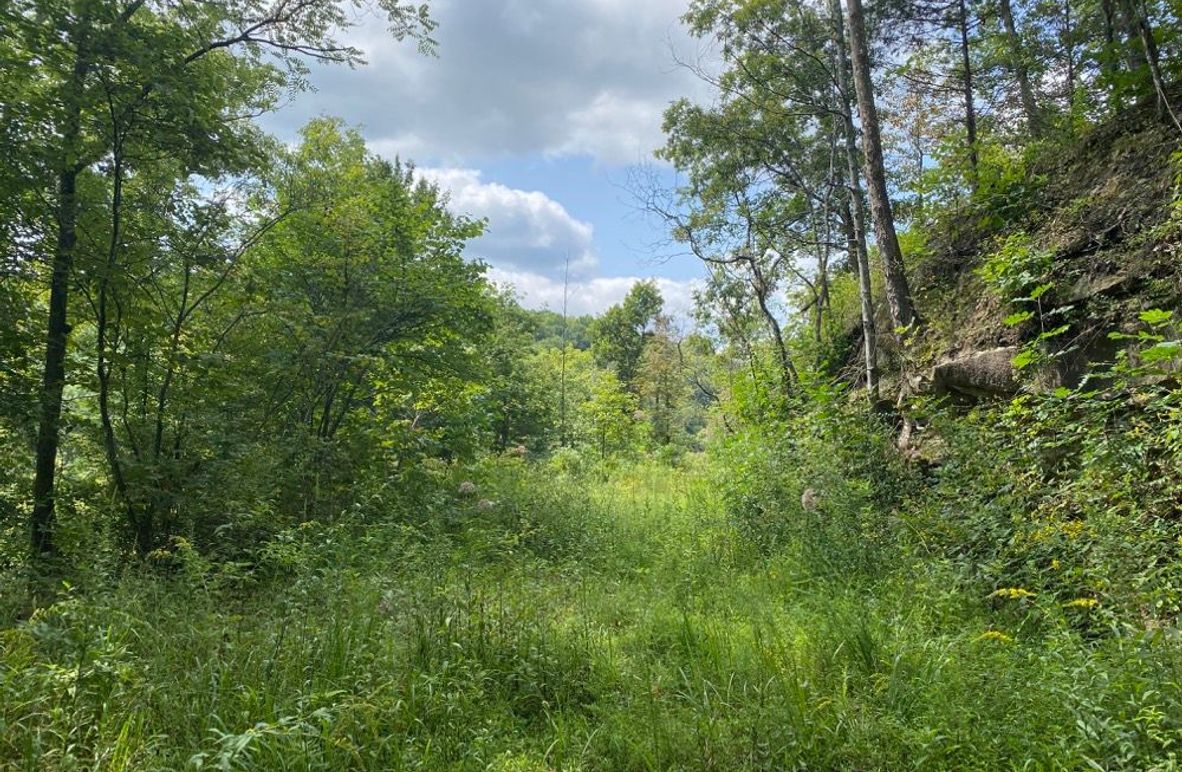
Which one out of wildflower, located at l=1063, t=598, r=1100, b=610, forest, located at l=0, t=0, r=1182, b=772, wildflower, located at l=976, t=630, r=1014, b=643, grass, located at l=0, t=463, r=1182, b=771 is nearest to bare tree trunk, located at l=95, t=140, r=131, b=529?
forest, located at l=0, t=0, r=1182, b=772

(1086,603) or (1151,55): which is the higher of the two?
(1151,55)

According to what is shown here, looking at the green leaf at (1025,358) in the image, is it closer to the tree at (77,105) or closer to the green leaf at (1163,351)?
the green leaf at (1163,351)

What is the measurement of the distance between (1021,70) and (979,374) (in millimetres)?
5874

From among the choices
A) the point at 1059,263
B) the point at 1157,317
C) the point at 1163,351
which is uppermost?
the point at 1059,263

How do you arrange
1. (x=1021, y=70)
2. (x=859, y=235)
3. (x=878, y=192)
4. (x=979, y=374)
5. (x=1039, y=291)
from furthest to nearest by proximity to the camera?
(x=1021, y=70) < (x=859, y=235) < (x=878, y=192) < (x=979, y=374) < (x=1039, y=291)

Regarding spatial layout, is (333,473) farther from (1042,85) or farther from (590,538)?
(1042,85)

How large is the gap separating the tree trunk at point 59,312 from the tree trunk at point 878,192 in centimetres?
732

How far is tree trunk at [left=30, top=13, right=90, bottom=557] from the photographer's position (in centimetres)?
409

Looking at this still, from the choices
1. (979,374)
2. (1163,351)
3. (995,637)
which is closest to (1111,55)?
(979,374)

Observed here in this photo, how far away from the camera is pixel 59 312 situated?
439 cm

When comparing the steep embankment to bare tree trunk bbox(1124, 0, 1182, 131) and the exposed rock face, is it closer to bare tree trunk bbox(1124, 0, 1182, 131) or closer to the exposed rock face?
the exposed rock face

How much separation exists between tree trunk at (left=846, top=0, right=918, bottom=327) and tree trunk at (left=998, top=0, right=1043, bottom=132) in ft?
10.0

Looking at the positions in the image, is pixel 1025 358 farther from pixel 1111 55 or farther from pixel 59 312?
pixel 59 312

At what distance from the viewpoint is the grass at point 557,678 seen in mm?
2305
